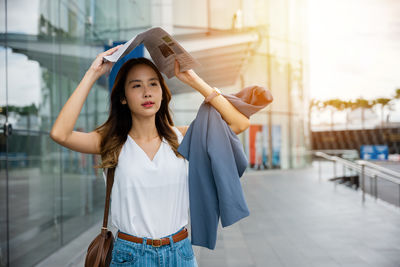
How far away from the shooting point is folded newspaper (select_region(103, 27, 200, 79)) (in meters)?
1.47

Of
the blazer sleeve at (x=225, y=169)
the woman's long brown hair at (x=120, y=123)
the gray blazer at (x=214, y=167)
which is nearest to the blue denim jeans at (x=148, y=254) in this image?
the gray blazer at (x=214, y=167)

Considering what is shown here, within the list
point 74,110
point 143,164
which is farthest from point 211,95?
point 74,110

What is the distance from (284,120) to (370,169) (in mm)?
11686

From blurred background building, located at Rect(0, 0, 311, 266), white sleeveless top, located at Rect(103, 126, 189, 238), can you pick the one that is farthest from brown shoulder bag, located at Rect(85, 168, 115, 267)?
blurred background building, located at Rect(0, 0, 311, 266)

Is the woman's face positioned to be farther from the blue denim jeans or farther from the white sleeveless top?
the blue denim jeans

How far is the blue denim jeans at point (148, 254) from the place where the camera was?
1.58 metres

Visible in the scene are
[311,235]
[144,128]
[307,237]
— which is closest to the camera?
[144,128]

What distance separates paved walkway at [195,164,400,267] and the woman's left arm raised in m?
3.60

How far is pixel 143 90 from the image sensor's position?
1681mm

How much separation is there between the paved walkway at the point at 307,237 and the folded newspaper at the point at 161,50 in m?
3.76

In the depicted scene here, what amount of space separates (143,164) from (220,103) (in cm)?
44

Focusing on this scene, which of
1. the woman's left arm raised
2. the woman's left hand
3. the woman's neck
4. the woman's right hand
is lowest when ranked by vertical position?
the woman's neck

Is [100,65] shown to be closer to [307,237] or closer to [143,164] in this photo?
[143,164]

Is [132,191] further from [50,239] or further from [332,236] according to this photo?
[332,236]
